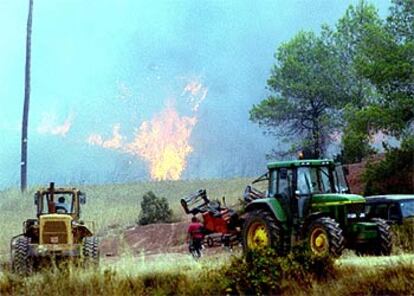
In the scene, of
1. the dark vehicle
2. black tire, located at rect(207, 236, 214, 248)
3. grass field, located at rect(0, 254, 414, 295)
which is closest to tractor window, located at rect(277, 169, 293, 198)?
grass field, located at rect(0, 254, 414, 295)

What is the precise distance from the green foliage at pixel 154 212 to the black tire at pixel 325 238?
53.4 feet

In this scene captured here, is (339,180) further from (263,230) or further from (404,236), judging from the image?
(404,236)

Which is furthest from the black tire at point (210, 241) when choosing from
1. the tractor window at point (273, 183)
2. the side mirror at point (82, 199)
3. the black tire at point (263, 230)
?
the side mirror at point (82, 199)

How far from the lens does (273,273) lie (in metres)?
16.3

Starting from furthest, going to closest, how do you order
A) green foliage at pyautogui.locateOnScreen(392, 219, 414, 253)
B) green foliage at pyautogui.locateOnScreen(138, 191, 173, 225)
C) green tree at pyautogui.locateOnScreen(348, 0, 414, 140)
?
1. green foliage at pyautogui.locateOnScreen(138, 191, 173, 225)
2. green tree at pyautogui.locateOnScreen(348, 0, 414, 140)
3. green foliage at pyautogui.locateOnScreen(392, 219, 414, 253)

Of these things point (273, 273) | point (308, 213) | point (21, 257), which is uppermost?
point (308, 213)

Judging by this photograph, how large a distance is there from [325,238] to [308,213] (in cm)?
162

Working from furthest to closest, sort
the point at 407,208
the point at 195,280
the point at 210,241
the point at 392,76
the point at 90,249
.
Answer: the point at 392,76 < the point at 407,208 < the point at 210,241 < the point at 90,249 < the point at 195,280

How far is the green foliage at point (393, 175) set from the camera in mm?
29875

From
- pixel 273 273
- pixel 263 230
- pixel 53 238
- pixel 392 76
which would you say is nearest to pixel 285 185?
pixel 263 230

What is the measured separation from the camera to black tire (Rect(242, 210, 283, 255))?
776 inches

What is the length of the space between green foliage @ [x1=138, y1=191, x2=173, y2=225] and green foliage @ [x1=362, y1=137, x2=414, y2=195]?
8462 millimetres

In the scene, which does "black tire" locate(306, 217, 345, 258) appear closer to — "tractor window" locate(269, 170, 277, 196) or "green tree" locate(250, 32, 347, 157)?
"tractor window" locate(269, 170, 277, 196)

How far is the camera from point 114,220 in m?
35.9
